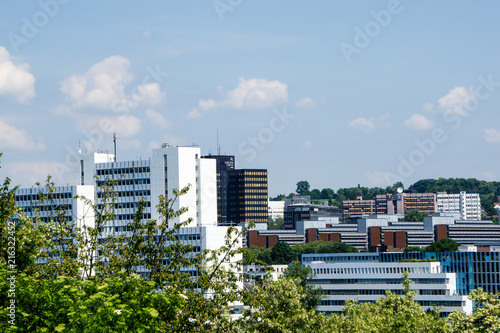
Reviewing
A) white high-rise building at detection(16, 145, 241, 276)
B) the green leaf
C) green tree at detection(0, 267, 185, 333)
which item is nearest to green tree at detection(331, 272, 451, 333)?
green tree at detection(0, 267, 185, 333)

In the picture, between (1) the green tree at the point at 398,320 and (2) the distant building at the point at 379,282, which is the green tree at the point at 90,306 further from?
(2) the distant building at the point at 379,282

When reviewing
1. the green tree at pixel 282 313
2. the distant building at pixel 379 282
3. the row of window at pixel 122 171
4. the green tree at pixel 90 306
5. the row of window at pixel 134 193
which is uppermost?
the row of window at pixel 122 171

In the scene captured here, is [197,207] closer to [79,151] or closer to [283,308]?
[79,151]

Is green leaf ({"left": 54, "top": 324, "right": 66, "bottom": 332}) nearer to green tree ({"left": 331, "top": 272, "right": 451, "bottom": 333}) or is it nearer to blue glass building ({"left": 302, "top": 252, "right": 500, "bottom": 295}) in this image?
green tree ({"left": 331, "top": 272, "right": 451, "bottom": 333})

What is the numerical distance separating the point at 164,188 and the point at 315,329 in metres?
119

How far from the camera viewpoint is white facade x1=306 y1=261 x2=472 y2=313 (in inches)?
6245

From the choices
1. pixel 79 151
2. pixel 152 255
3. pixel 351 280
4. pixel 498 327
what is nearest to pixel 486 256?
pixel 351 280

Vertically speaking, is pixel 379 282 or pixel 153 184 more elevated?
pixel 153 184

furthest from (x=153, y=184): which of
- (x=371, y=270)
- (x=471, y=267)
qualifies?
(x=471, y=267)

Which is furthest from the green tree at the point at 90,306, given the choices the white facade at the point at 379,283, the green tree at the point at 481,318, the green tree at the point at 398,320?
the white facade at the point at 379,283

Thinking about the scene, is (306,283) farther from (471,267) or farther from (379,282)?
(471,267)

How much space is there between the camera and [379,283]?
563ft

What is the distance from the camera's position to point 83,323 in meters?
22.5

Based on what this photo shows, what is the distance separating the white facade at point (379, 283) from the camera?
158625mm
